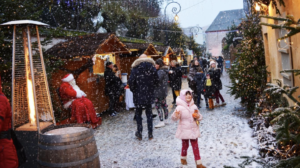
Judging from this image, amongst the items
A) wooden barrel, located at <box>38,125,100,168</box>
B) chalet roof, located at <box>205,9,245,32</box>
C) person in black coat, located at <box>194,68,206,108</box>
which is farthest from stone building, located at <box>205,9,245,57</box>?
wooden barrel, located at <box>38,125,100,168</box>

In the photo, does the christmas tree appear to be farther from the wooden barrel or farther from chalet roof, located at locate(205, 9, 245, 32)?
chalet roof, located at locate(205, 9, 245, 32)

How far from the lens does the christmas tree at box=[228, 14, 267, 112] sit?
8094 mm

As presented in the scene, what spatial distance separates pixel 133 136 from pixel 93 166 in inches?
143

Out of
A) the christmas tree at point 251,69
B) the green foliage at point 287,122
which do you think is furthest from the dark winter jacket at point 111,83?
the green foliage at point 287,122

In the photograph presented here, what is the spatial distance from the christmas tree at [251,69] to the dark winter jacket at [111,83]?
426 cm

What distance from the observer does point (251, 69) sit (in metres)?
8.20

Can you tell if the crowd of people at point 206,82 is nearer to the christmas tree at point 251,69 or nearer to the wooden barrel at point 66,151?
the christmas tree at point 251,69

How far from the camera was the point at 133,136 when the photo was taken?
23.2ft

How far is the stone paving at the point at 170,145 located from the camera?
17.1 feet

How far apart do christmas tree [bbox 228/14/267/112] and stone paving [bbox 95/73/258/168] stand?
0.77 m

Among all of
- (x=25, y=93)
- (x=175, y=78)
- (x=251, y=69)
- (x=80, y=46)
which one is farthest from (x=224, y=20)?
(x=25, y=93)

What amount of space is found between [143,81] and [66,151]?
350 cm

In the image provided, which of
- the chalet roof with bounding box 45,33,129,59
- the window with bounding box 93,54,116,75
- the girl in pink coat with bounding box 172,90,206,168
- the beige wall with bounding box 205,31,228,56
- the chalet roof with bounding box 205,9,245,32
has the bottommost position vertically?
the girl in pink coat with bounding box 172,90,206,168

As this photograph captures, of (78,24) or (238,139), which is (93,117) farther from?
(78,24)
